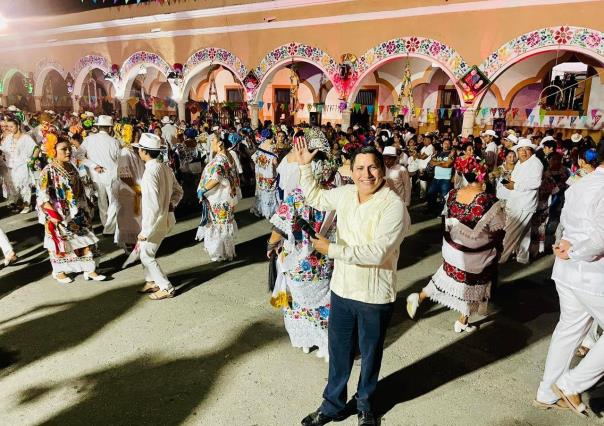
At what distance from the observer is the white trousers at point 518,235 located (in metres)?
5.89

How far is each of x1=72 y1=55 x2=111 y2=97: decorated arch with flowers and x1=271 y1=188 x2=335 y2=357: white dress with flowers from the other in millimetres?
17939

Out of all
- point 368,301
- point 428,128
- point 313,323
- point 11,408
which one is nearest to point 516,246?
point 313,323

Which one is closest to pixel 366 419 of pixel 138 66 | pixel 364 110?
pixel 364 110

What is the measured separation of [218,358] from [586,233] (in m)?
2.80

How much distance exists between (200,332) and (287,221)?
148 centimetres

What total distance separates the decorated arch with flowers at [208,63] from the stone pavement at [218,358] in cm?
1114

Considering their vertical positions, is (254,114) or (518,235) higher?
(254,114)

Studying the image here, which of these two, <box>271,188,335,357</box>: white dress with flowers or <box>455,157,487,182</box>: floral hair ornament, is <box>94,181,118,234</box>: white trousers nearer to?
<box>271,188,335,357</box>: white dress with flowers

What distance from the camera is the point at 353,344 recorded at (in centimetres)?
266

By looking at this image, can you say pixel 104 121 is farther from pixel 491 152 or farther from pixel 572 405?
pixel 491 152

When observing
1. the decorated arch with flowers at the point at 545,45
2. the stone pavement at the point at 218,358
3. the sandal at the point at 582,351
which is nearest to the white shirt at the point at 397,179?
the stone pavement at the point at 218,358

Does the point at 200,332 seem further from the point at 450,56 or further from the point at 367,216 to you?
the point at 450,56

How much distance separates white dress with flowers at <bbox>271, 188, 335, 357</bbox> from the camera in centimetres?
328

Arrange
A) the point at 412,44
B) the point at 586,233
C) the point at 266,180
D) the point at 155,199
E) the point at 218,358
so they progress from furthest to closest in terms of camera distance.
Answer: the point at 412,44 < the point at 266,180 < the point at 155,199 < the point at 218,358 < the point at 586,233
